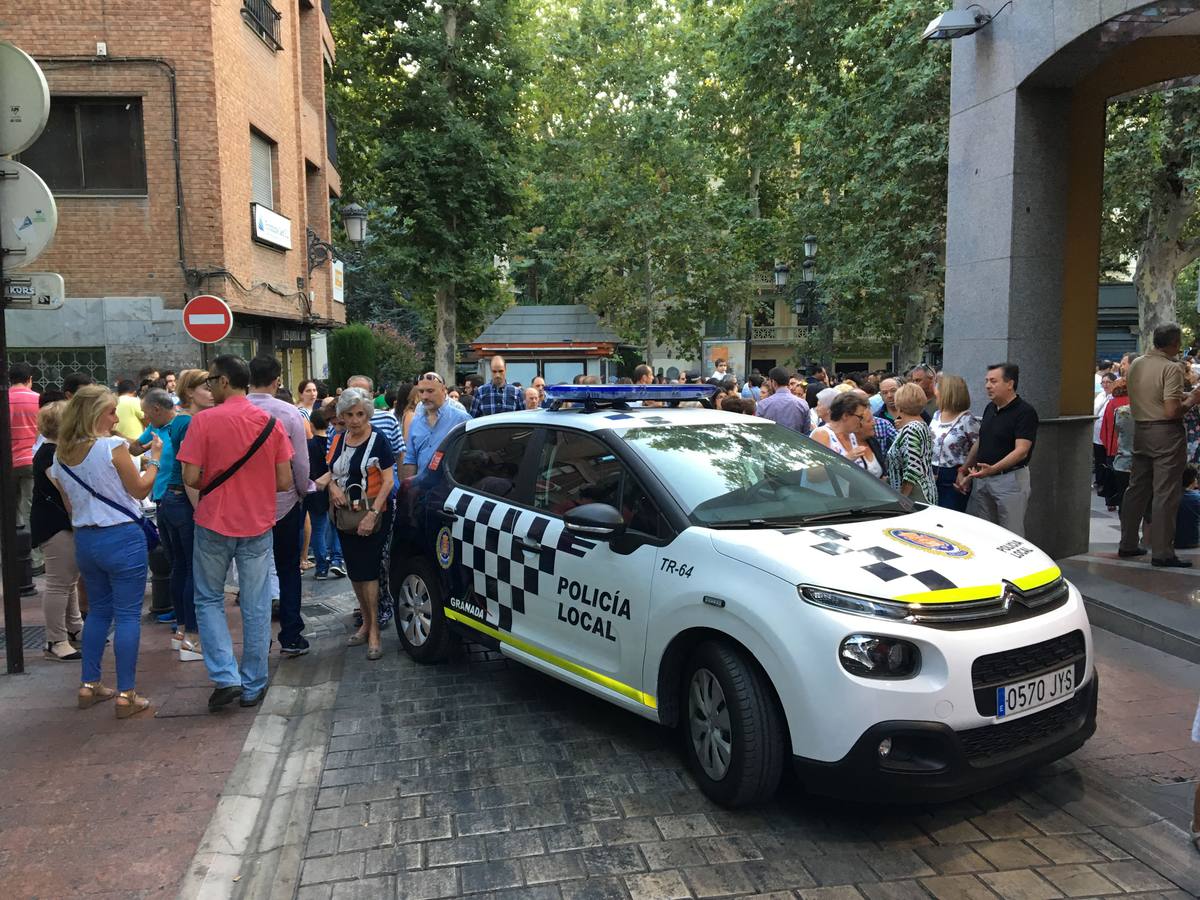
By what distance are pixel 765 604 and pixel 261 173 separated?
1569 cm

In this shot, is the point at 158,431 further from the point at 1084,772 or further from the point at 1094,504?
the point at 1094,504

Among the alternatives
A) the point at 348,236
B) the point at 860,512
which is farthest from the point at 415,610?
the point at 348,236

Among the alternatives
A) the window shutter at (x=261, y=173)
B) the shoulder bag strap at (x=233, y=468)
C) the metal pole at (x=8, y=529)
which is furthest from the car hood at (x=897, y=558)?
the window shutter at (x=261, y=173)

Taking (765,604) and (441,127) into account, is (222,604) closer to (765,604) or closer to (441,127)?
(765,604)

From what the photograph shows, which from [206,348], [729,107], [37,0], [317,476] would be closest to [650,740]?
[317,476]

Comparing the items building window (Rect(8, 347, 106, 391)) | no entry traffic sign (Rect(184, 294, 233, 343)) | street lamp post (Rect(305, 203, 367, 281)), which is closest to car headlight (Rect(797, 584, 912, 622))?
no entry traffic sign (Rect(184, 294, 233, 343))

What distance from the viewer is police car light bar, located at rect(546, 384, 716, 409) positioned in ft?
16.7

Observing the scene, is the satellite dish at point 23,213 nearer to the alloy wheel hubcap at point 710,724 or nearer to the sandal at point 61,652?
the sandal at point 61,652

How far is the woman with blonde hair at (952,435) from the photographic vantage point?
22.4 ft

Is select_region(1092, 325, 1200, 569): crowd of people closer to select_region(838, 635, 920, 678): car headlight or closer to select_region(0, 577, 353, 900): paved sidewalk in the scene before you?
select_region(838, 635, 920, 678): car headlight

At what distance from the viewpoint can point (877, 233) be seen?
20656mm

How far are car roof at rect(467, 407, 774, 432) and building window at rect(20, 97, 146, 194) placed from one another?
11.6 m

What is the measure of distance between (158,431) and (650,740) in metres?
4.55

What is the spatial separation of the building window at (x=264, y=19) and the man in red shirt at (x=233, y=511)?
12875 mm
